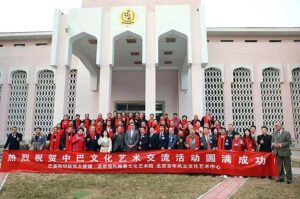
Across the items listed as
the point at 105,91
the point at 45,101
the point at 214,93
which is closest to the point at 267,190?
the point at 105,91

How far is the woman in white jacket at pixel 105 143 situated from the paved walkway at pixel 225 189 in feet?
11.6

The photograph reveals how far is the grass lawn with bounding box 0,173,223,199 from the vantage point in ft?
20.7

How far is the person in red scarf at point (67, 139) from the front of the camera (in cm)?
930

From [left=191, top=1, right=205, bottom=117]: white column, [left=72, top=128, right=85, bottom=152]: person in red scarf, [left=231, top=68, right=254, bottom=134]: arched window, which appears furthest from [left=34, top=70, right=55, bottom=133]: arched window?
[left=231, top=68, right=254, bottom=134]: arched window

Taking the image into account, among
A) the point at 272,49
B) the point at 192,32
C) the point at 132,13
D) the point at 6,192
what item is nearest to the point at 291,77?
the point at 272,49

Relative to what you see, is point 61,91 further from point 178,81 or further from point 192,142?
point 178,81

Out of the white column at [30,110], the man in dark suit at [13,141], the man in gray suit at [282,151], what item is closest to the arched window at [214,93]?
the man in gray suit at [282,151]

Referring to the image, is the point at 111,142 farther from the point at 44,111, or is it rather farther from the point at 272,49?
the point at 272,49

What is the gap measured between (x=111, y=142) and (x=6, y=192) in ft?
10.8

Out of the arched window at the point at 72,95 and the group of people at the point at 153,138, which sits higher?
the arched window at the point at 72,95

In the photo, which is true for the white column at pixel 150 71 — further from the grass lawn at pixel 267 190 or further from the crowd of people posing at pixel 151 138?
the grass lawn at pixel 267 190

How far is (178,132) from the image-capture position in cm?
907

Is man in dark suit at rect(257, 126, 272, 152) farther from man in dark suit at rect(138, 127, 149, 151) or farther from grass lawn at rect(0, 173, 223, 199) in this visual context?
man in dark suit at rect(138, 127, 149, 151)

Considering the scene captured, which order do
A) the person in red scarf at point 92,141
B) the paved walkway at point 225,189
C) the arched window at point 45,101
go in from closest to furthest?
the paved walkway at point 225,189 < the person in red scarf at point 92,141 < the arched window at point 45,101
